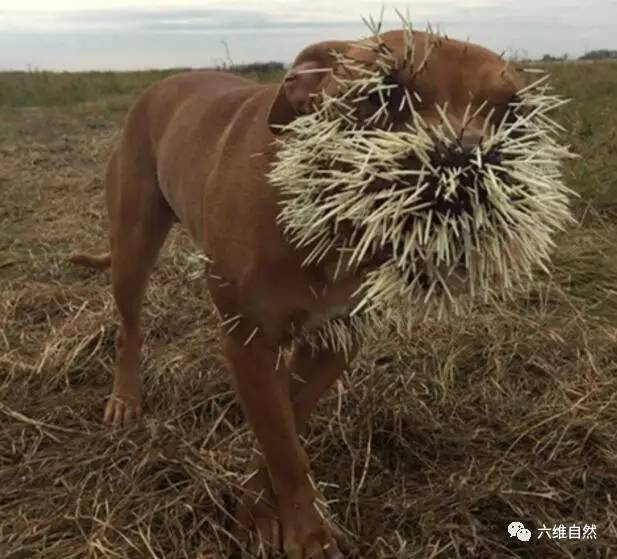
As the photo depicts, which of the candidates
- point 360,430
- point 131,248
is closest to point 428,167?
point 360,430

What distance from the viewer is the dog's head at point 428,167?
1728 mm

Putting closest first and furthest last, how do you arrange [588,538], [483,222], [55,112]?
[483,222] < [588,538] < [55,112]

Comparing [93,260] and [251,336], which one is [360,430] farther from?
[93,260]

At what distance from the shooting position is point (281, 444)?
8.39 ft

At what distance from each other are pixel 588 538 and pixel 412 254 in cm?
139

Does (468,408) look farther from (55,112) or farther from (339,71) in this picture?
(55,112)

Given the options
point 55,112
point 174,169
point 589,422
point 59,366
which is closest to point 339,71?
point 174,169

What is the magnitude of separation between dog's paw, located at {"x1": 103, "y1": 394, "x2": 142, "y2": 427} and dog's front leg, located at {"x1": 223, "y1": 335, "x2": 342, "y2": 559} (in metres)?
1.08

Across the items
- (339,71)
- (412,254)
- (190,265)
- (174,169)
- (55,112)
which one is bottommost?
(55,112)

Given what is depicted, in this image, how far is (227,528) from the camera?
9.21 feet

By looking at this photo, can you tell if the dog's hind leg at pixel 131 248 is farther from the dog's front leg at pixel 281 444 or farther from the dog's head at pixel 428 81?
the dog's head at pixel 428 81

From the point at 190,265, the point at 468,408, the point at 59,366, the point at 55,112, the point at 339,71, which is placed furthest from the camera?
the point at 55,112

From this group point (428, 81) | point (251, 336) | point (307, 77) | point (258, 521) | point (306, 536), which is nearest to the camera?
point (428, 81)

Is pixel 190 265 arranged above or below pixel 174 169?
below
